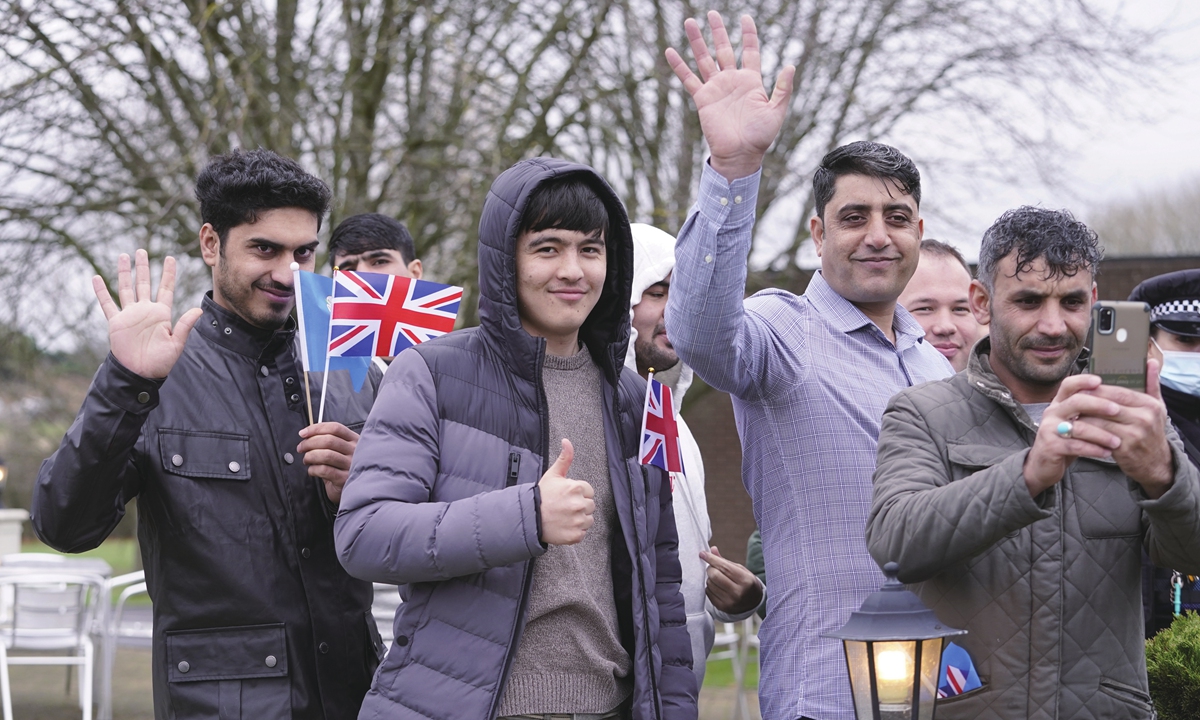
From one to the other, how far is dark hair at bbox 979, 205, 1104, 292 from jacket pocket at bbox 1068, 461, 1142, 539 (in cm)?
41

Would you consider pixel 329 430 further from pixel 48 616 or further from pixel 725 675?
pixel 725 675

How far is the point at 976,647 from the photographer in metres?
2.35

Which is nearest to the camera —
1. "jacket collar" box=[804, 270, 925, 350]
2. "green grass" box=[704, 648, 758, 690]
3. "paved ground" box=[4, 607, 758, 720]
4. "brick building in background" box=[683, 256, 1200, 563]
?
"jacket collar" box=[804, 270, 925, 350]

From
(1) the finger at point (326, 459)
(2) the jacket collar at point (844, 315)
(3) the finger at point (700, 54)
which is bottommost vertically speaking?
(1) the finger at point (326, 459)

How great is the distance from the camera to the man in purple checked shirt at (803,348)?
2.56 meters

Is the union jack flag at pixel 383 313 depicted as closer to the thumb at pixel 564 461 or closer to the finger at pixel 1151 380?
the thumb at pixel 564 461

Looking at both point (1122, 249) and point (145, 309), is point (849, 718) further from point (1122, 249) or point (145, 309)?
point (1122, 249)

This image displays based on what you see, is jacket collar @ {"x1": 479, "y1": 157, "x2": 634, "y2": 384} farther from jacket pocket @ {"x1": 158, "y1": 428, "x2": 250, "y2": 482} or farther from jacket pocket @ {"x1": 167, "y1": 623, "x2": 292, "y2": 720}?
jacket pocket @ {"x1": 167, "y1": 623, "x2": 292, "y2": 720}

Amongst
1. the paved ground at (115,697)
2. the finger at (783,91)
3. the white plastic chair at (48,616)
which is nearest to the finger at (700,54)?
the finger at (783,91)

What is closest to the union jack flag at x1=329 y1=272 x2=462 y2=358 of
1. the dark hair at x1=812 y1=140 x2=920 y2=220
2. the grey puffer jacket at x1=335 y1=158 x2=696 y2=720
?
the grey puffer jacket at x1=335 y1=158 x2=696 y2=720

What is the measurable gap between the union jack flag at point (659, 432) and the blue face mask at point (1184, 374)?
1.99m

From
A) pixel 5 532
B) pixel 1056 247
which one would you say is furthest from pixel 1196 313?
pixel 5 532

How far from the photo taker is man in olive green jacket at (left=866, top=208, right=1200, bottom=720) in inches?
83.7

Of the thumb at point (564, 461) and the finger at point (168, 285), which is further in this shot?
the finger at point (168, 285)
